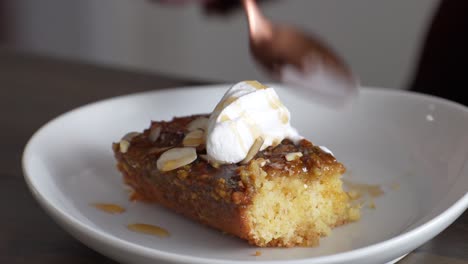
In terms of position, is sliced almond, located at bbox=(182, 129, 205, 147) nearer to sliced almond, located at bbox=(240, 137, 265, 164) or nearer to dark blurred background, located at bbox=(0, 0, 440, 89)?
sliced almond, located at bbox=(240, 137, 265, 164)

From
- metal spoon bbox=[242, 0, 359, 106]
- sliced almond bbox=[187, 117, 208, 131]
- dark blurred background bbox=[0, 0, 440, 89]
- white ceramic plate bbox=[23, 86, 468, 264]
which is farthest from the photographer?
dark blurred background bbox=[0, 0, 440, 89]

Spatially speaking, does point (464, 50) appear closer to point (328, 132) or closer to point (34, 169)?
point (328, 132)

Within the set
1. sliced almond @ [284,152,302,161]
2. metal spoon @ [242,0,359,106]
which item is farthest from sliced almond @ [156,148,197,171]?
metal spoon @ [242,0,359,106]

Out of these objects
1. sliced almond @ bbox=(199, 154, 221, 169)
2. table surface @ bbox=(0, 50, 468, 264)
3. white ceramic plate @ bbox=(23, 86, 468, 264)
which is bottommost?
table surface @ bbox=(0, 50, 468, 264)

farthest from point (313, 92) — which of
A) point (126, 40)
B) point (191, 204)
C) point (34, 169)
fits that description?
point (126, 40)

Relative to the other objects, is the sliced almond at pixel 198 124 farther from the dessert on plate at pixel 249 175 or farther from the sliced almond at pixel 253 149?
the sliced almond at pixel 253 149

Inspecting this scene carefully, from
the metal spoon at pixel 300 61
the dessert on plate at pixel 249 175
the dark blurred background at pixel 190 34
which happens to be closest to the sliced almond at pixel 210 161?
the dessert on plate at pixel 249 175

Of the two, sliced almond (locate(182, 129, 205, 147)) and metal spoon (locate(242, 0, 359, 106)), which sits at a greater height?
metal spoon (locate(242, 0, 359, 106))
